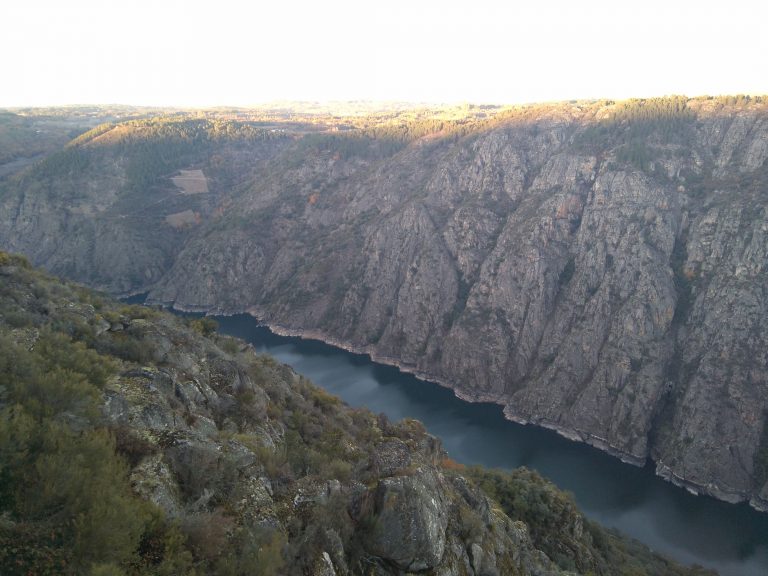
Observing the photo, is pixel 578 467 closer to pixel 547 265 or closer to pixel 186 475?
pixel 547 265

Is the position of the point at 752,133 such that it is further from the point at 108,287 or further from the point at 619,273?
the point at 108,287

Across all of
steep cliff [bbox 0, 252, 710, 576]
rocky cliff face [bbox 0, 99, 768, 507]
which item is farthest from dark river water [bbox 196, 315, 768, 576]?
steep cliff [bbox 0, 252, 710, 576]

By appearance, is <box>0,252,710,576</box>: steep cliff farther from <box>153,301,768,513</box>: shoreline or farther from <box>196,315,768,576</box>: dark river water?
<box>153,301,768,513</box>: shoreline

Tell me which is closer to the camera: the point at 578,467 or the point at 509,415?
the point at 578,467

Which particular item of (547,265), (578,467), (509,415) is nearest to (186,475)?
(578,467)

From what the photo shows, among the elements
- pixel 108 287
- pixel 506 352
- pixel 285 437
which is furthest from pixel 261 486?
pixel 108 287
